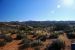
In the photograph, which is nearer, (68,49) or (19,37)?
(68,49)

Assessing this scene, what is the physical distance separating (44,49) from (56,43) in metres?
1.82

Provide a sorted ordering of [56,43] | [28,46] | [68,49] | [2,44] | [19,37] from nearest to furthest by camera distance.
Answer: [68,49] → [56,43] → [28,46] → [2,44] → [19,37]

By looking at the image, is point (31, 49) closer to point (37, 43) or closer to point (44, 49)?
point (44, 49)

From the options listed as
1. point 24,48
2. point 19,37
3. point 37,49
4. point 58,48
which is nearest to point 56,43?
point 58,48

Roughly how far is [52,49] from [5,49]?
5.99 meters

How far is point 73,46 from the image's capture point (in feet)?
44.0

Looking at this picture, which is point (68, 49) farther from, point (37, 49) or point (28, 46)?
point (28, 46)

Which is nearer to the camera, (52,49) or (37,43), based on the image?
(52,49)

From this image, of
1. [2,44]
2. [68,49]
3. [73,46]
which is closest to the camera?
[73,46]

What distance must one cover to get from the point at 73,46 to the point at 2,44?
1373 cm

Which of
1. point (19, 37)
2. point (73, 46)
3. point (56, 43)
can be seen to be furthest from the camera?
point (19, 37)

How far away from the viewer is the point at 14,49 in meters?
20.3

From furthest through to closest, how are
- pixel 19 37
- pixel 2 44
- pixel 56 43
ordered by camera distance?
pixel 19 37
pixel 2 44
pixel 56 43

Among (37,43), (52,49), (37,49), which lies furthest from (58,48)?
(37,43)
